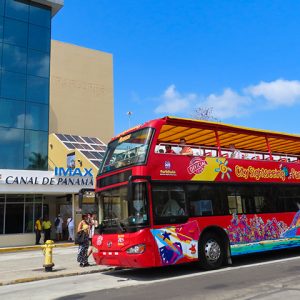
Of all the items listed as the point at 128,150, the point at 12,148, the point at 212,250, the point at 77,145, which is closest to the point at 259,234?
the point at 212,250

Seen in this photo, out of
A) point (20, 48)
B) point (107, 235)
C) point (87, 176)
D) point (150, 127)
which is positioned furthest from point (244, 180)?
point (20, 48)

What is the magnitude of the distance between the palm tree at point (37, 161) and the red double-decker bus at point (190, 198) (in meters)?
17.2

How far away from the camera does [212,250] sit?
11289 mm

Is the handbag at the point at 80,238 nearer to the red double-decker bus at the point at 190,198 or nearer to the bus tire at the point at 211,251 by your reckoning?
the red double-decker bus at the point at 190,198

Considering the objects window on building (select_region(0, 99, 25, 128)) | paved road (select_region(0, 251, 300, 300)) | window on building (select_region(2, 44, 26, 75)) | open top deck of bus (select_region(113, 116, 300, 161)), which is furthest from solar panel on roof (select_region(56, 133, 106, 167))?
paved road (select_region(0, 251, 300, 300))

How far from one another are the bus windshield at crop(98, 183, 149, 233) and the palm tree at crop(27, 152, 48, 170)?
1819 centimetres

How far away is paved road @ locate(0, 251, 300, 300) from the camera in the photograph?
789 cm

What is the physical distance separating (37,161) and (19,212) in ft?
15.0

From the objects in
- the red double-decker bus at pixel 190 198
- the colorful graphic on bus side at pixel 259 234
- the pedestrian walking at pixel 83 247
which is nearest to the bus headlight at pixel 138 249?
the red double-decker bus at pixel 190 198

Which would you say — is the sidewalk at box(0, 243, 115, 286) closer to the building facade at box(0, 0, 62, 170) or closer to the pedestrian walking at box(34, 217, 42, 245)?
the pedestrian walking at box(34, 217, 42, 245)

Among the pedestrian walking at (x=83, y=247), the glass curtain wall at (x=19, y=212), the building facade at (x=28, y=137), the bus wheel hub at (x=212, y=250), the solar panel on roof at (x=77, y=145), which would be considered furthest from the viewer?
the solar panel on roof at (x=77, y=145)

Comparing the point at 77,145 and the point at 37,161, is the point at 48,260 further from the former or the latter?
the point at 77,145

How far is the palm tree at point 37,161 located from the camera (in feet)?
93.2

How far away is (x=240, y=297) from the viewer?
7379mm
